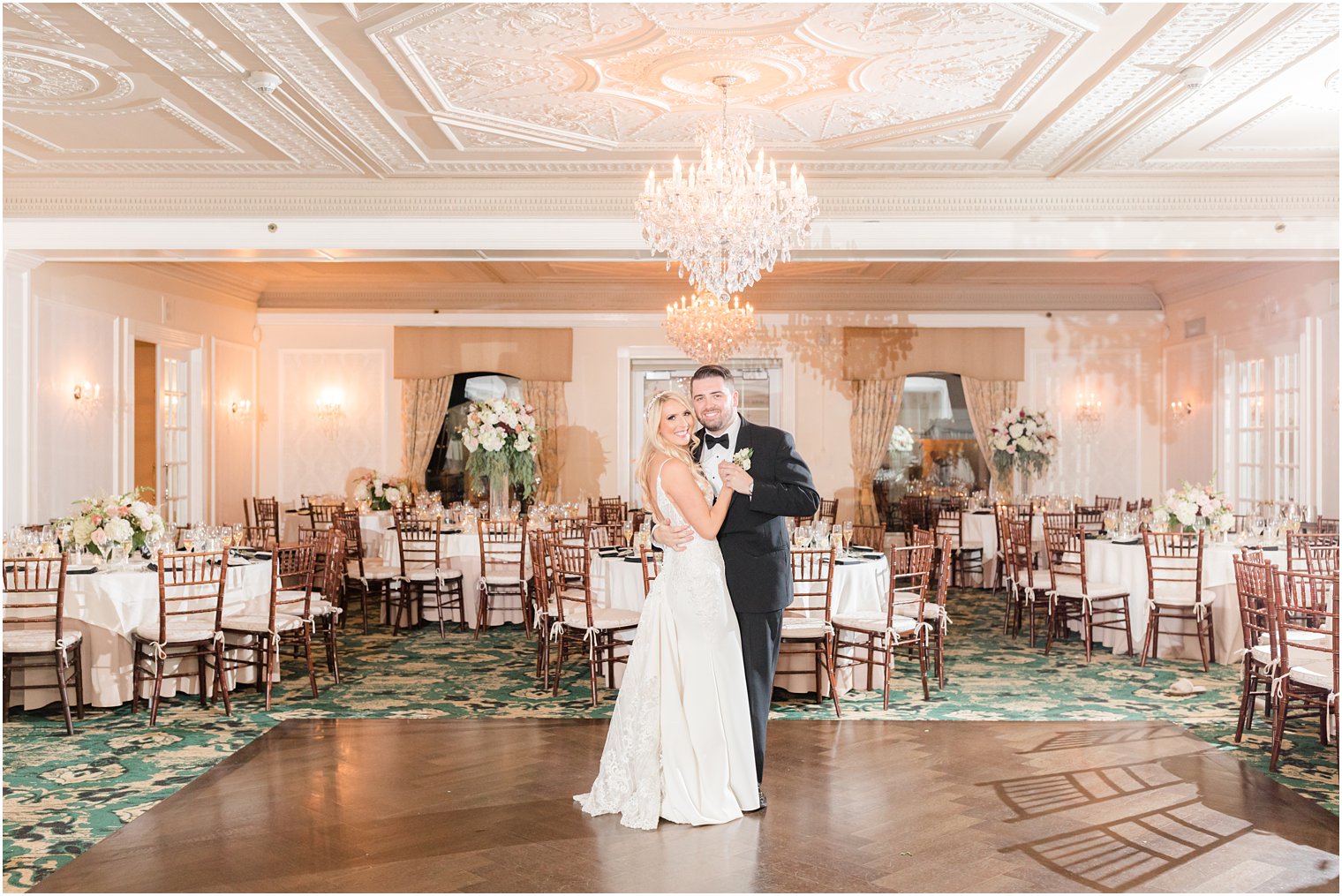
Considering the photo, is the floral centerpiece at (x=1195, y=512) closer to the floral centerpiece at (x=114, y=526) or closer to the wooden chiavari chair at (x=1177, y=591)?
the wooden chiavari chair at (x=1177, y=591)

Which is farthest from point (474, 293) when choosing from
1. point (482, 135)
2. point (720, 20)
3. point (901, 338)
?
point (720, 20)

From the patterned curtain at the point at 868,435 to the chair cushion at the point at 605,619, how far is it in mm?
7194

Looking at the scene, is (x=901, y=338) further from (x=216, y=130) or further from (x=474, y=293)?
(x=216, y=130)

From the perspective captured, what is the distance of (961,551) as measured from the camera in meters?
11.8

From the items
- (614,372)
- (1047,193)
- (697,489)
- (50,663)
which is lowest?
(50,663)

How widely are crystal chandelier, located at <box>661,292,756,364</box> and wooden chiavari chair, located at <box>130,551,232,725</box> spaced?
Answer: 218 inches

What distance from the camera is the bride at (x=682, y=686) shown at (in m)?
4.16

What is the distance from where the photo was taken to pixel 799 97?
633 cm

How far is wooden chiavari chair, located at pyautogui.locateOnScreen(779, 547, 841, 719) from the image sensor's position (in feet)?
20.3

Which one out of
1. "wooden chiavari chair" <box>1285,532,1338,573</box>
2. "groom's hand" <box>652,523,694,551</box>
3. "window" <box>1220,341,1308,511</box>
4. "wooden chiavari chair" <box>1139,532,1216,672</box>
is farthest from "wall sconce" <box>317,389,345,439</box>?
"wooden chiavari chair" <box>1285,532,1338,573</box>

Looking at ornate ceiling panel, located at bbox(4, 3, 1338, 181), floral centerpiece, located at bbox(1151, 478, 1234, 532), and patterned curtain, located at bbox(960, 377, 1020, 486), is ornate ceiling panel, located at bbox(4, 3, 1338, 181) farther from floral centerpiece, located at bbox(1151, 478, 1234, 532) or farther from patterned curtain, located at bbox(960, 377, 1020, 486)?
patterned curtain, located at bbox(960, 377, 1020, 486)

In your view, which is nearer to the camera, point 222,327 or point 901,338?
point 222,327

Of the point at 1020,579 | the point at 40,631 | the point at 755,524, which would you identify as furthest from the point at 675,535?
the point at 1020,579

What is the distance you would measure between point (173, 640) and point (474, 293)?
804 centimetres
